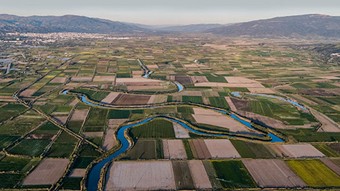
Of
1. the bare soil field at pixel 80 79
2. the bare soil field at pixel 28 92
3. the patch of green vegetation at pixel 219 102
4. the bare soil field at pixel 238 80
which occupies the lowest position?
the bare soil field at pixel 238 80

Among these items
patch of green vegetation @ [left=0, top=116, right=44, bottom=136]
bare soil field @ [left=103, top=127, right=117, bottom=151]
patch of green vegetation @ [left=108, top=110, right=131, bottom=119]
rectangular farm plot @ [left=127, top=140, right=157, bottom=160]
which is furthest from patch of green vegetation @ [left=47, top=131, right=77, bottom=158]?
patch of green vegetation @ [left=108, top=110, right=131, bottom=119]

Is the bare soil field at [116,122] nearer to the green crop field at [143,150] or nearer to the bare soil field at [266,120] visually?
the green crop field at [143,150]

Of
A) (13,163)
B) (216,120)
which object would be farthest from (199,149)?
(13,163)

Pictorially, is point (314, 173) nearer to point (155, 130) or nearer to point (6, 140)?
point (155, 130)

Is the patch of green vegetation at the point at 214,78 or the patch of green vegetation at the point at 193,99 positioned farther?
the patch of green vegetation at the point at 214,78

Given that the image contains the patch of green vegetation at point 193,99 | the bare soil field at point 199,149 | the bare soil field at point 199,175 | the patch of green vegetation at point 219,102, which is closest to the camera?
the bare soil field at point 199,175

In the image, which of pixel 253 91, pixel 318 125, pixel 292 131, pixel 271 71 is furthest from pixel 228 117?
pixel 271 71

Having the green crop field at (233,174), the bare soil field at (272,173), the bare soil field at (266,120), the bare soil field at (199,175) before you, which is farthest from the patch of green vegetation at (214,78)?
the bare soil field at (199,175)

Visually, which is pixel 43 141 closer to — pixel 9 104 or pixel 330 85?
pixel 9 104

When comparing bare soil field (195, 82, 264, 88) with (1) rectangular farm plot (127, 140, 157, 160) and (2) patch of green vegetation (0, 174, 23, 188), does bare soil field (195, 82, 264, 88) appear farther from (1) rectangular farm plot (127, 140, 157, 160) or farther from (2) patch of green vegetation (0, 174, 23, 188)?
(2) patch of green vegetation (0, 174, 23, 188)
